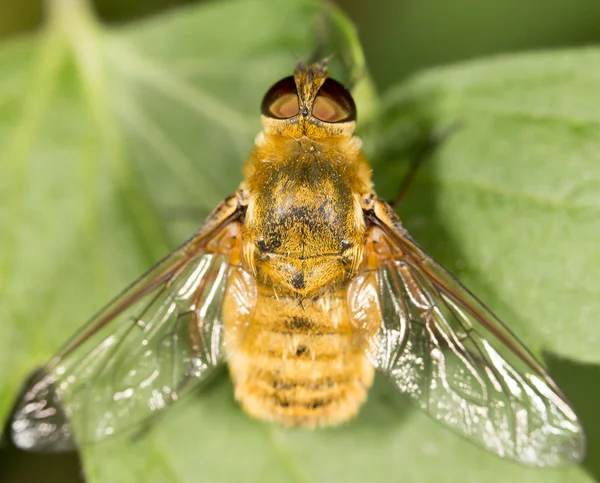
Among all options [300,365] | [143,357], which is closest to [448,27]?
[300,365]

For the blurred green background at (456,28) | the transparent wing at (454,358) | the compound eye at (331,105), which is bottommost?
the transparent wing at (454,358)

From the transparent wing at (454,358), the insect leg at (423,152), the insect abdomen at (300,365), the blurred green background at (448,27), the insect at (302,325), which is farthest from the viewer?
the blurred green background at (448,27)

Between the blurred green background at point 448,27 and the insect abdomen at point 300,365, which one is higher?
the blurred green background at point 448,27

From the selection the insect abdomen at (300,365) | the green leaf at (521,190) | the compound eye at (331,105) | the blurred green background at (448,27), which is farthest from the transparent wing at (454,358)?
the blurred green background at (448,27)

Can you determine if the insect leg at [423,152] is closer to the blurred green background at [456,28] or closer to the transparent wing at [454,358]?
the transparent wing at [454,358]

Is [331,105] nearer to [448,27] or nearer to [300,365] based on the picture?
[300,365]

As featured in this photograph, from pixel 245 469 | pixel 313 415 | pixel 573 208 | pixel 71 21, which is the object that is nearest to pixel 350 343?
pixel 313 415

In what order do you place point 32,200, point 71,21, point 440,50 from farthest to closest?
point 440,50 < point 71,21 < point 32,200

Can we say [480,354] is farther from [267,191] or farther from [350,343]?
[267,191]
